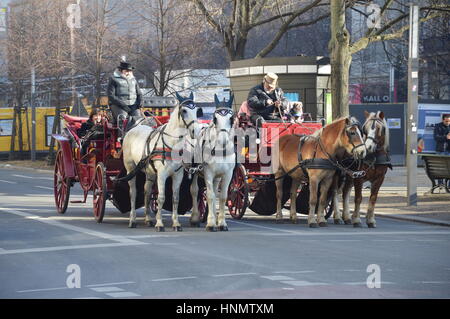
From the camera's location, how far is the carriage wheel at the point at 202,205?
16.7 meters

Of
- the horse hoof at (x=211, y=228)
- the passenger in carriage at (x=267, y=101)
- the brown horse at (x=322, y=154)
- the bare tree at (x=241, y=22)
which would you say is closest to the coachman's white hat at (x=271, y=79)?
the passenger in carriage at (x=267, y=101)

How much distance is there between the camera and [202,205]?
17078 mm

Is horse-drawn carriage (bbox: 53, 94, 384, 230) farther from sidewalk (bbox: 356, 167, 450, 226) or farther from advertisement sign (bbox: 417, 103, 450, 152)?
advertisement sign (bbox: 417, 103, 450, 152)

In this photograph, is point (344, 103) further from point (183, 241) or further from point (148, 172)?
point (183, 241)

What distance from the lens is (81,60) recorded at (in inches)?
1534

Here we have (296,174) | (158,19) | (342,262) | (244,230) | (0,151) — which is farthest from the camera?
(0,151)

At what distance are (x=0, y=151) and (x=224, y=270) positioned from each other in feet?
138

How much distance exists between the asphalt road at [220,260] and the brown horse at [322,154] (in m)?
0.64

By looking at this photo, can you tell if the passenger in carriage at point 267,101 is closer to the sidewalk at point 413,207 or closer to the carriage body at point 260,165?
the carriage body at point 260,165

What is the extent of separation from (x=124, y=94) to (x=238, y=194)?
281 cm

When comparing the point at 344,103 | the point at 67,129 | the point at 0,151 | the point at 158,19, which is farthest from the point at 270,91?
the point at 0,151

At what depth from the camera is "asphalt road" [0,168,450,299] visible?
31.0ft

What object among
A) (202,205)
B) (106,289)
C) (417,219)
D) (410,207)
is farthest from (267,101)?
(106,289)

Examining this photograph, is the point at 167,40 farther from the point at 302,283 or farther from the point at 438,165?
the point at 302,283
